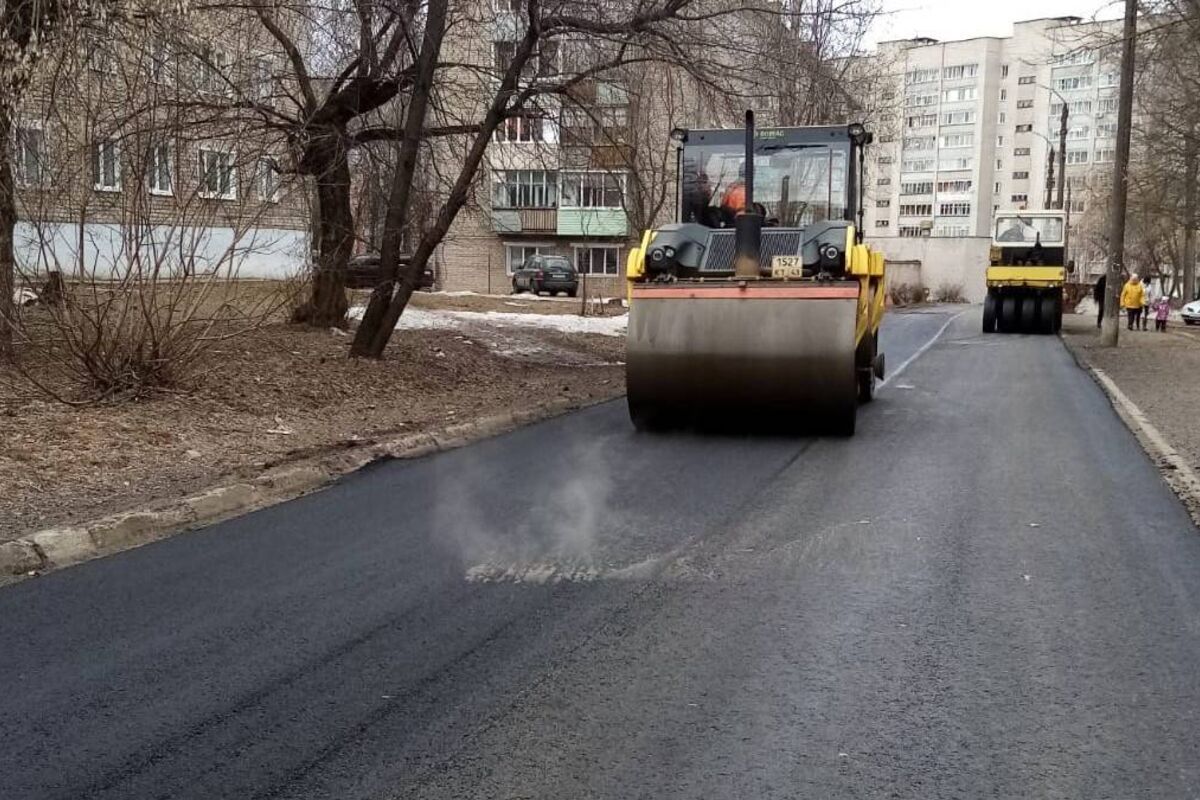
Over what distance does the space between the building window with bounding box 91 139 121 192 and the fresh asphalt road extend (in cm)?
357

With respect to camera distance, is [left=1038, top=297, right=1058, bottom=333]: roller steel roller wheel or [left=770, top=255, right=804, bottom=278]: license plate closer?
[left=770, top=255, right=804, bottom=278]: license plate

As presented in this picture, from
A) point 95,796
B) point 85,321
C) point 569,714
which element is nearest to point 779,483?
point 569,714

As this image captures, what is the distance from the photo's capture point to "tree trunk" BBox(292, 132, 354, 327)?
566 inches

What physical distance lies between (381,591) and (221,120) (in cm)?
986

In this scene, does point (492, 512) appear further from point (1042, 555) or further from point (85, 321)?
point (85, 321)

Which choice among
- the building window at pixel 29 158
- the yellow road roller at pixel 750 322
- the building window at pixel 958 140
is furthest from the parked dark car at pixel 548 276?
the building window at pixel 958 140

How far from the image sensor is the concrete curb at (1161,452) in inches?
289

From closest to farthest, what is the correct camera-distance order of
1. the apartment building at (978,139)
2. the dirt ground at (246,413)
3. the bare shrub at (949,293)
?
the dirt ground at (246,413), the bare shrub at (949,293), the apartment building at (978,139)

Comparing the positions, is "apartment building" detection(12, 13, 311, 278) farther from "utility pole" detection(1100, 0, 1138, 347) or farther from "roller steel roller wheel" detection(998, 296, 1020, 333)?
"roller steel roller wheel" detection(998, 296, 1020, 333)

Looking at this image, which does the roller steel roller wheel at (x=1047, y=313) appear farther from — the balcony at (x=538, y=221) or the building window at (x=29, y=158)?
the building window at (x=29, y=158)

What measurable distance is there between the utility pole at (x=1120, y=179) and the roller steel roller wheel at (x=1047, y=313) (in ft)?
16.3

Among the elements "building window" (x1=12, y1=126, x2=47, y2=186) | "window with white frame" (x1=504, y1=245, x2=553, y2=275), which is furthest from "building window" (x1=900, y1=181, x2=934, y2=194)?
"building window" (x1=12, y1=126, x2=47, y2=186)

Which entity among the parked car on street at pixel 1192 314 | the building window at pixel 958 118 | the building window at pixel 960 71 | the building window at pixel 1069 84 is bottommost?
the parked car on street at pixel 1192 314

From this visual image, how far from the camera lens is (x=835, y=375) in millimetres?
9070
